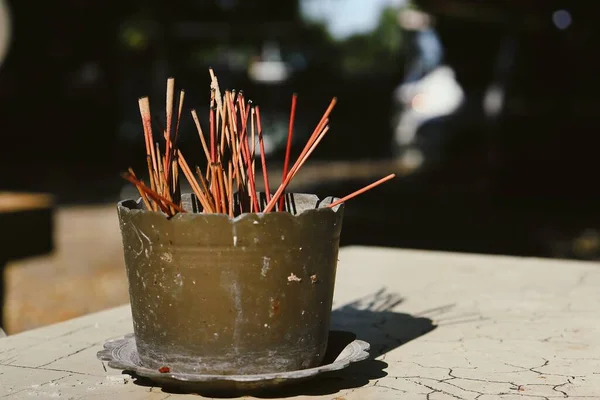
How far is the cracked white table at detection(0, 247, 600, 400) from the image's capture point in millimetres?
3127

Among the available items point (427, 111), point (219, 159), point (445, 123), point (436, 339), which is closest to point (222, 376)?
point (219, 159)

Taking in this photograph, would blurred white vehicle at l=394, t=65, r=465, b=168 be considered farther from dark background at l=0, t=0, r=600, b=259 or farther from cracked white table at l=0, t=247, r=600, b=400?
cracked white table at l=0, t=247, r=600, b=400

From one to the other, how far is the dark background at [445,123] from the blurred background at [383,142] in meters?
0.02

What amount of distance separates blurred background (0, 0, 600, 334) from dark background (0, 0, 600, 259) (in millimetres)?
24

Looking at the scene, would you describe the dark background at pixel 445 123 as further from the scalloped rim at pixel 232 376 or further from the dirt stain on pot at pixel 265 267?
the dirt stain on pot at pixel 265 267

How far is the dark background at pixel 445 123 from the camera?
10.1 metres

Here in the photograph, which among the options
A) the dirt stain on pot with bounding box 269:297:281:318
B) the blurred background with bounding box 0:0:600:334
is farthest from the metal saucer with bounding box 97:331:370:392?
the blurred background with bounding box 0:0:600:334

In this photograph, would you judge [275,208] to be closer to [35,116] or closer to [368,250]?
[368,250]

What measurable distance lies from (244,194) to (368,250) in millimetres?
2841

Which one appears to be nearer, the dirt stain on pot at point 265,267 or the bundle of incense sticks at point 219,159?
the dirt stain on pot at point 265,267

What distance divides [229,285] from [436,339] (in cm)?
122

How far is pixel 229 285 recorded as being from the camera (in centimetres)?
293

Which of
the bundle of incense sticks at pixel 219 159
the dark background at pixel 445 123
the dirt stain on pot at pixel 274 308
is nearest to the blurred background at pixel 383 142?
the dark background at pixel 445 123

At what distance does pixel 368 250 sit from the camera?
6035 millimetres
